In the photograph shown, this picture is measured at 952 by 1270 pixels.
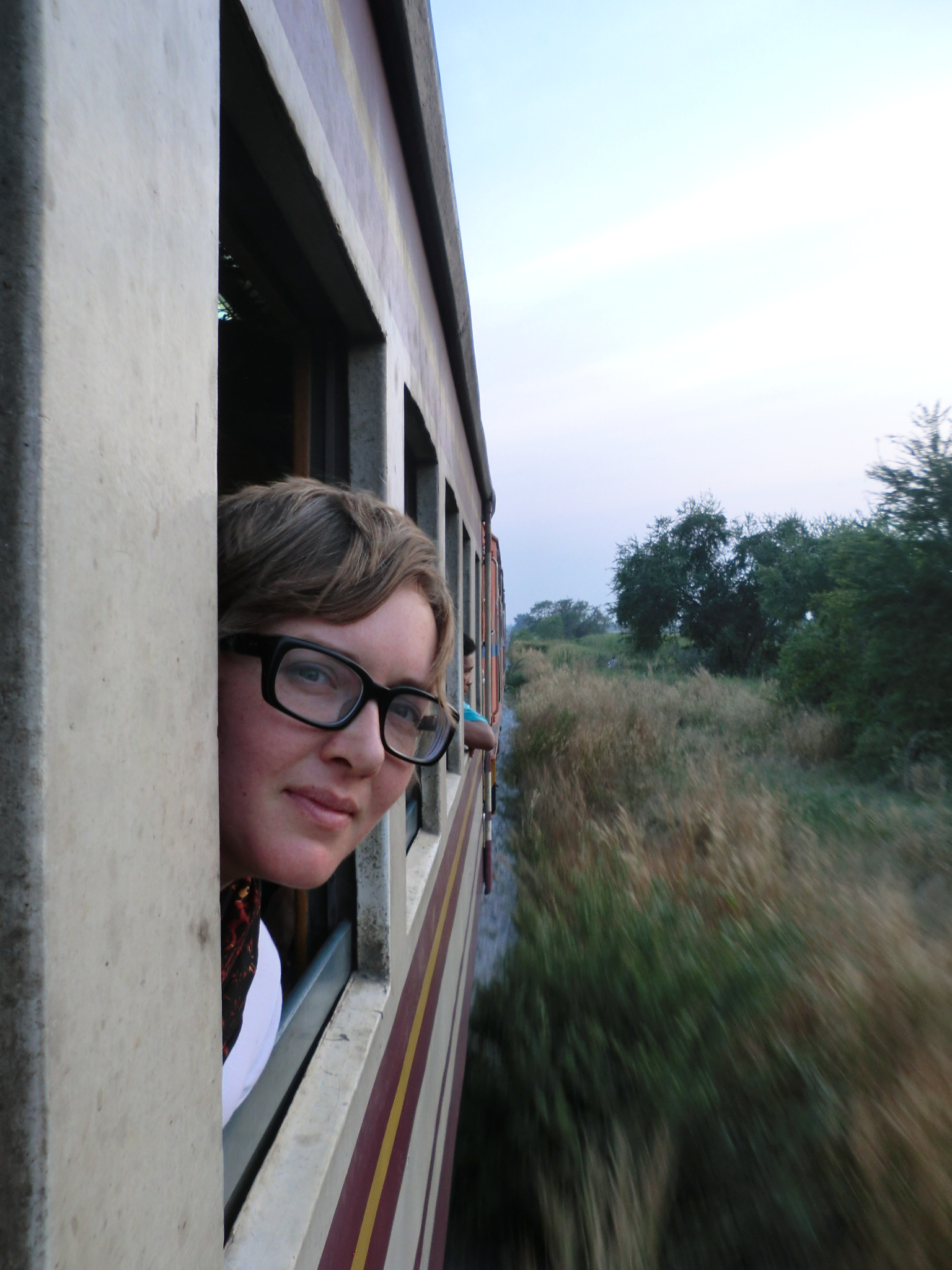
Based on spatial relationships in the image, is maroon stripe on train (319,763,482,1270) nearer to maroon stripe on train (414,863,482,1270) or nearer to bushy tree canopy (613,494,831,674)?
maroon stripe on train (414,863,482,1270)

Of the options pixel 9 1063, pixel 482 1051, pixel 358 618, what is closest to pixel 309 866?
pixel 358 618

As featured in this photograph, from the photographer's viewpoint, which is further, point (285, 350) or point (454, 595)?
point (454, 595)

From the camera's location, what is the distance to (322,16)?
39.8 inches

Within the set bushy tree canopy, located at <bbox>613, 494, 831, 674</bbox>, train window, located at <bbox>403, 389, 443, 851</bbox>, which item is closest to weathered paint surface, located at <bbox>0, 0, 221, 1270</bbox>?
train window, located at <bbox>403, 389, 443, 851</bbox>

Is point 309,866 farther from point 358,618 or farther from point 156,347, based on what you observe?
point 156,347

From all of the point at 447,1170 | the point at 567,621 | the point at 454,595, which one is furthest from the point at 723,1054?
the point at 567,621

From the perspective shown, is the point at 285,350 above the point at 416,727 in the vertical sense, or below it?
above

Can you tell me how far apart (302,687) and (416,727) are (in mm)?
212

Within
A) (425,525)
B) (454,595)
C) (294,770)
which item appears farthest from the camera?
(454,595)

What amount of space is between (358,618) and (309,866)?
274 millimetres

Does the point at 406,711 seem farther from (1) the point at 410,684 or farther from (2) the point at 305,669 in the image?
(2) the point at 305,669

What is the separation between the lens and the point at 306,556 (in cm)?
82

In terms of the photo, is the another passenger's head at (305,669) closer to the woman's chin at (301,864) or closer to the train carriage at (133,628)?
the woman's chin at (301,864)

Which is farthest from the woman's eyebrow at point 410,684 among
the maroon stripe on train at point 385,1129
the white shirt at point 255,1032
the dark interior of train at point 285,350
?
the maroon stripe on train at point 385,1129
